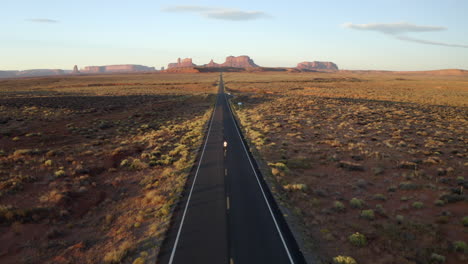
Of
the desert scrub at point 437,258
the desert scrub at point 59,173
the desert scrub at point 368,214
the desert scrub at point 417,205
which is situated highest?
the desert scrub at point 59,173

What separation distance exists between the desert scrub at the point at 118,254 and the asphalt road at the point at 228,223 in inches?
71.4

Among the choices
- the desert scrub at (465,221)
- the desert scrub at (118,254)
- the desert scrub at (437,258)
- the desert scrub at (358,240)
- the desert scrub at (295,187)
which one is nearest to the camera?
the desert scrub at (437,258)

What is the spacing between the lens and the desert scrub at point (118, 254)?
1259 cm

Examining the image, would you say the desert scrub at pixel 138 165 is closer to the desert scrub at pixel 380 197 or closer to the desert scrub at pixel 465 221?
the desert scrub at pixel 380 197

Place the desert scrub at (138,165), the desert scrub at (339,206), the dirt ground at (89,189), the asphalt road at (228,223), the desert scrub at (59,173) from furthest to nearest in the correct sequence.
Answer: the desert scrub at (138,165), the desert scrub at (59,173), the desert scrub at (339,206), the dirt ground at (89,189), the asphalt road at (228,223)

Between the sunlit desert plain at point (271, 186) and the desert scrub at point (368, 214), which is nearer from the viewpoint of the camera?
the sunlit desert plain at point (271, 186)

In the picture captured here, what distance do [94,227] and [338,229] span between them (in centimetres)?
1482

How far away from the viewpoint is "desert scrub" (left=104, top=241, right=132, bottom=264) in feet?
41.3

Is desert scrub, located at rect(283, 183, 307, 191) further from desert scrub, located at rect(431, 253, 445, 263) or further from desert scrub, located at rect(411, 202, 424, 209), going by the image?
desert scrub, located at rect(431, 253, 445, 263)

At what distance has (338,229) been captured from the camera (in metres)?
15.5

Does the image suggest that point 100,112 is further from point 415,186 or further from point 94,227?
point 415,186

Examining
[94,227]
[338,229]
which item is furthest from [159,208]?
[338,229]

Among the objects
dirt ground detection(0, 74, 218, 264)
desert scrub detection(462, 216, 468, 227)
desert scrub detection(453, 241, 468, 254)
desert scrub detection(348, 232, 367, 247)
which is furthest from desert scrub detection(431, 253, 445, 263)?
dirt ground detection(0, 74, 218, 264)

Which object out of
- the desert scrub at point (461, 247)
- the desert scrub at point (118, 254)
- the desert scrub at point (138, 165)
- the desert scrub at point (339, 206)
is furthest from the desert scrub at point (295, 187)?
the desert scrub at point (138, 165)
